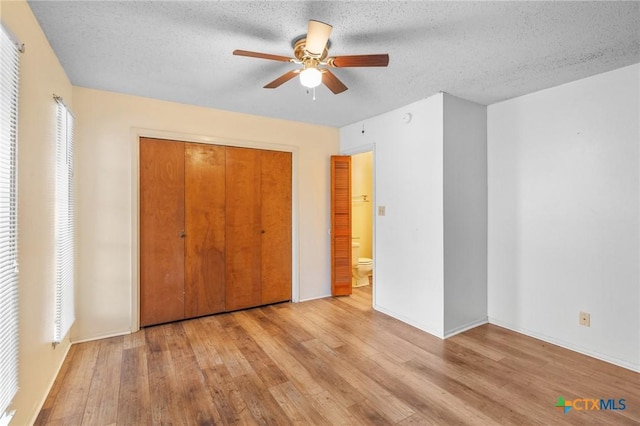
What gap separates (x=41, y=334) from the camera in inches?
78.2

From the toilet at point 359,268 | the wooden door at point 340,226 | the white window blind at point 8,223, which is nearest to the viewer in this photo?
the white window blind at point 8,223

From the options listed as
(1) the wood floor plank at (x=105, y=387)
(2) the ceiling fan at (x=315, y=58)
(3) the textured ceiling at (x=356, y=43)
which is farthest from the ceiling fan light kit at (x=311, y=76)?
(1) the wood floor plank at (x=105, y=387)

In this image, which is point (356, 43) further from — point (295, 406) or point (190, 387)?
point (190, 387)

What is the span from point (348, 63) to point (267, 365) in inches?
93.4

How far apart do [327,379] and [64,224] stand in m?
2.44

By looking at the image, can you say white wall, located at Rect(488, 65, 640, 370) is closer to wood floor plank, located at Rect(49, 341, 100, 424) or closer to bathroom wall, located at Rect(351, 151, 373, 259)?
bathroom wall, located at Rect(351, 151, 373, 259)

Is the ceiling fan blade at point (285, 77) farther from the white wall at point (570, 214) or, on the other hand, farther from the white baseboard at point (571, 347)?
Result: the white baseboard at point (571, 347)

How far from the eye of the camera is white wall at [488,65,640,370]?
2.46 metres

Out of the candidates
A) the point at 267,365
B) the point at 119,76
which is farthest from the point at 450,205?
the point at 119,76

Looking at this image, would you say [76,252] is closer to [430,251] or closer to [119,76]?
[119,76]

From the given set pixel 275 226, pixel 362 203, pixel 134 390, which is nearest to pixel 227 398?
pixel 134 390

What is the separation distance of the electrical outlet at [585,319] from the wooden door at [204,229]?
363 centimetres

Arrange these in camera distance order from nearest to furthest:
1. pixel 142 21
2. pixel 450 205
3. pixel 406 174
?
1. pixel 142 21
2. pixel 450 205
3. pixel 406 174

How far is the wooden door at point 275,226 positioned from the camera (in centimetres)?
394
